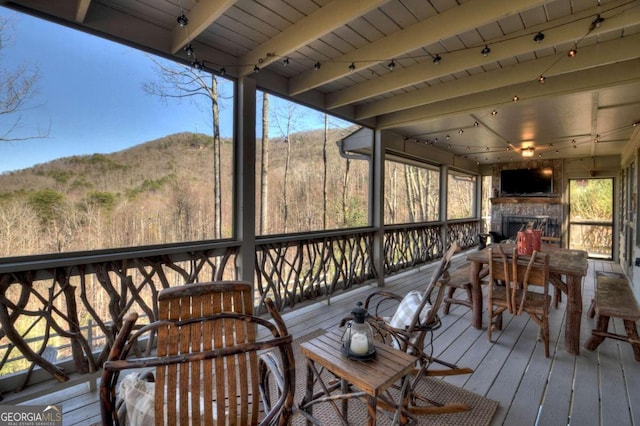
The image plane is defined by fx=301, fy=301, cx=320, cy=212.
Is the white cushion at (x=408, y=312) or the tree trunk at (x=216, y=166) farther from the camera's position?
the tree trunk at (x=216, y=166)

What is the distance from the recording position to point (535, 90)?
3.53 m

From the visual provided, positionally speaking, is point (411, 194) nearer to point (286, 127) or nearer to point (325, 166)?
point (325, 166)

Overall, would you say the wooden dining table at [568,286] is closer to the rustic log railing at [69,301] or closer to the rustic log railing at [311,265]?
the rustic log railing at [311,265]

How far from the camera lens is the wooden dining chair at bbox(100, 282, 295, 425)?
1103mm

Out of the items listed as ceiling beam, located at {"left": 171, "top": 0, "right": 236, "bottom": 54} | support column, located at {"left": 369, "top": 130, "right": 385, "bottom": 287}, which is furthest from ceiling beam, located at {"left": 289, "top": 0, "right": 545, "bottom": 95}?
support column, located at {"left": 369, "top": 130, "right": 385, "bottom": 287}

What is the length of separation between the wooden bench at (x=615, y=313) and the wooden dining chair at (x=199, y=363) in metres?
3.06

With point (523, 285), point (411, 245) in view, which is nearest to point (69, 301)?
point (523, 285)

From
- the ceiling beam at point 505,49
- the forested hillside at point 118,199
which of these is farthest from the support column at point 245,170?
the ceiling beam at point 505,49

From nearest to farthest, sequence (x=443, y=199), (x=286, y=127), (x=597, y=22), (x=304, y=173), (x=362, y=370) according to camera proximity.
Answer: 1. (x=362, y=370)
2. (x=597, y=22)
3. (x=286, y=127)
4. (x=304, y=173)
5. (x=443, y=199)

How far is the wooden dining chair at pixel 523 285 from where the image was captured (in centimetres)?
280

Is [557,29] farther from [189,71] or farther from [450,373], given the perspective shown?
[189,71]

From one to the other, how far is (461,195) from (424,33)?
7.89 metres

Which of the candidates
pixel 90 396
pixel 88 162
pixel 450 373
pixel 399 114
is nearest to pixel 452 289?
pixel 450 373

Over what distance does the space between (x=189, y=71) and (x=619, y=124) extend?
251 inches
